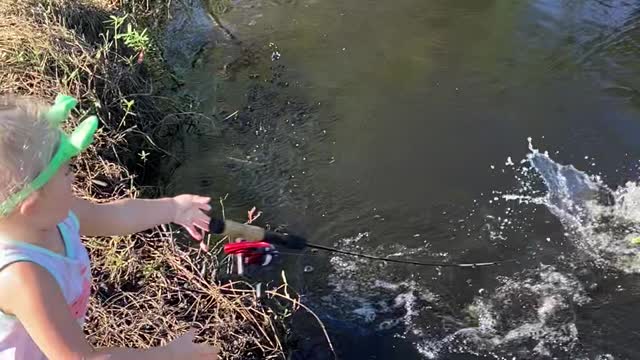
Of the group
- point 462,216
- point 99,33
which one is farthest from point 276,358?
point 99,33

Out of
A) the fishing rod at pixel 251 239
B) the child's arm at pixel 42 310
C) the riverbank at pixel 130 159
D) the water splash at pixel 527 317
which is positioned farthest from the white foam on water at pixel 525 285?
the child's arm at pixel 42 310

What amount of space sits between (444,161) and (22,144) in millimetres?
3844

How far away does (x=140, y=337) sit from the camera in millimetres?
3250

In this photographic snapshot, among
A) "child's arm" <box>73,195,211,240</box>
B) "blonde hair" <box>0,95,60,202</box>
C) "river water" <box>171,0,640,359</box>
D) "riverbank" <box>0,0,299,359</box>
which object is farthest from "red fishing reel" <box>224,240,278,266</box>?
"blonde hair" <box>0,95,60,202</box>

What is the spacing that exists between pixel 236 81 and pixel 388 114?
153cm

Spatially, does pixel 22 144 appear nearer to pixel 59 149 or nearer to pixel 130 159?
pixel 59 149

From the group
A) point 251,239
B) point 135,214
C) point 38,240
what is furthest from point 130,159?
point 38,240

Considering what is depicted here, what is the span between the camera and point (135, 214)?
2.37 metres

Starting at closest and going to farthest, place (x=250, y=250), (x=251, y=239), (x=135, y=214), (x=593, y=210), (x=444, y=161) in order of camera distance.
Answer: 1. (x=135, y=214)
2. (x=251, y=239)
3. (x=250, y=250)
4. (x=593, y=210)
5. (x=444, y=161)

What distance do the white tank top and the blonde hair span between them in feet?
0.60

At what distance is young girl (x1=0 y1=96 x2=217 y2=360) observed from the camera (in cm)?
174

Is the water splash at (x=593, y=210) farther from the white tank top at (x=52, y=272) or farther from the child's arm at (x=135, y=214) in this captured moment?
the white tank top at (x=52, y=272)

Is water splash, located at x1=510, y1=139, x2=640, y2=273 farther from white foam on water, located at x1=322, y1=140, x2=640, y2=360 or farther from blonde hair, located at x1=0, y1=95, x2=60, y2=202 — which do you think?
blonde hair, located at x1=0, y1=95, x2=60, y2=202

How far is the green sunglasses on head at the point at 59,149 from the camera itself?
1.74 m
